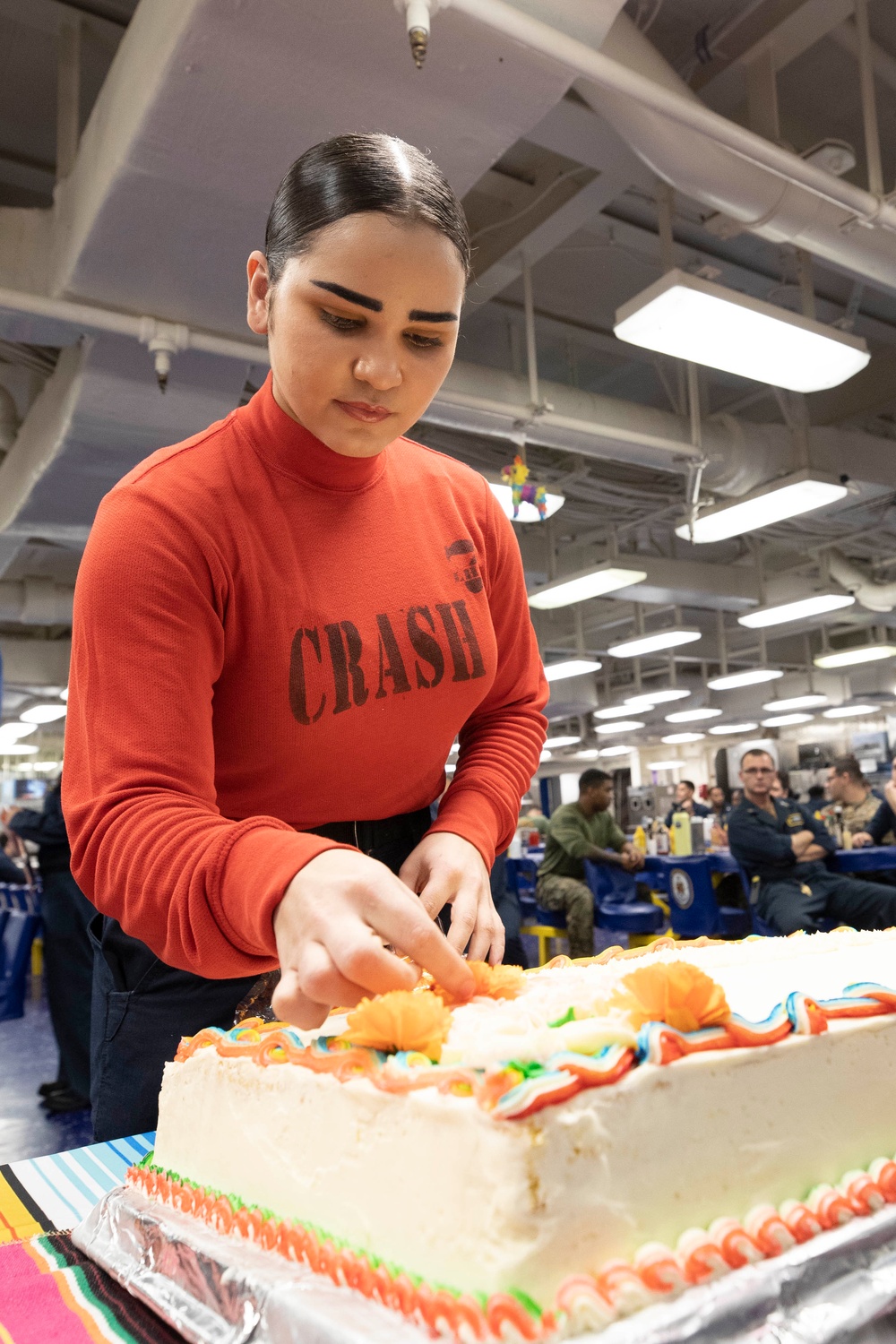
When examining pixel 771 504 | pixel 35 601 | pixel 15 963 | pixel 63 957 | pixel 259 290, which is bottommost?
pixel 15 963

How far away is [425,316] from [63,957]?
4161mm

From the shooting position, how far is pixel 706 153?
126 inches

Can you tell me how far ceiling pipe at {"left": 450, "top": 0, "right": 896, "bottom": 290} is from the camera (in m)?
2.56

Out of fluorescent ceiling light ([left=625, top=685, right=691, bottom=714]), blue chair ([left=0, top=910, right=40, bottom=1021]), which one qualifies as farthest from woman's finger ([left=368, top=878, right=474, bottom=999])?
fluorescent ceiling light ([left=625, top=685, right=691, bottom=714])

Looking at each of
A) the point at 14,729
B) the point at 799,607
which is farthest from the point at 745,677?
the point at 14,729

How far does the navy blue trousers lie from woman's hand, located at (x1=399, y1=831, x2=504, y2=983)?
0.11 metres

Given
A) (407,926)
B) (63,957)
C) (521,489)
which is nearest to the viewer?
(407,926)

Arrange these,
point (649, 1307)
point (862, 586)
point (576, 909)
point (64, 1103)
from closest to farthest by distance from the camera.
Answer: point (649, 1307) < point (64, 1103) < point (576, 909) < point (862, 586)

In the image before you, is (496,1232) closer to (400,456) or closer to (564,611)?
(400,456)

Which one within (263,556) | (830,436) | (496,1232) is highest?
(830,436)

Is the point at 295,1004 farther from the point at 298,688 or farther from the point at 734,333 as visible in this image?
the point at 734,333

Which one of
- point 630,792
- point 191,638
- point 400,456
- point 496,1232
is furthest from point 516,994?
point 630,792

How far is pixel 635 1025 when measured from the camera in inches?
27.9

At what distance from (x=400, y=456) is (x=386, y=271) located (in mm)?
379
